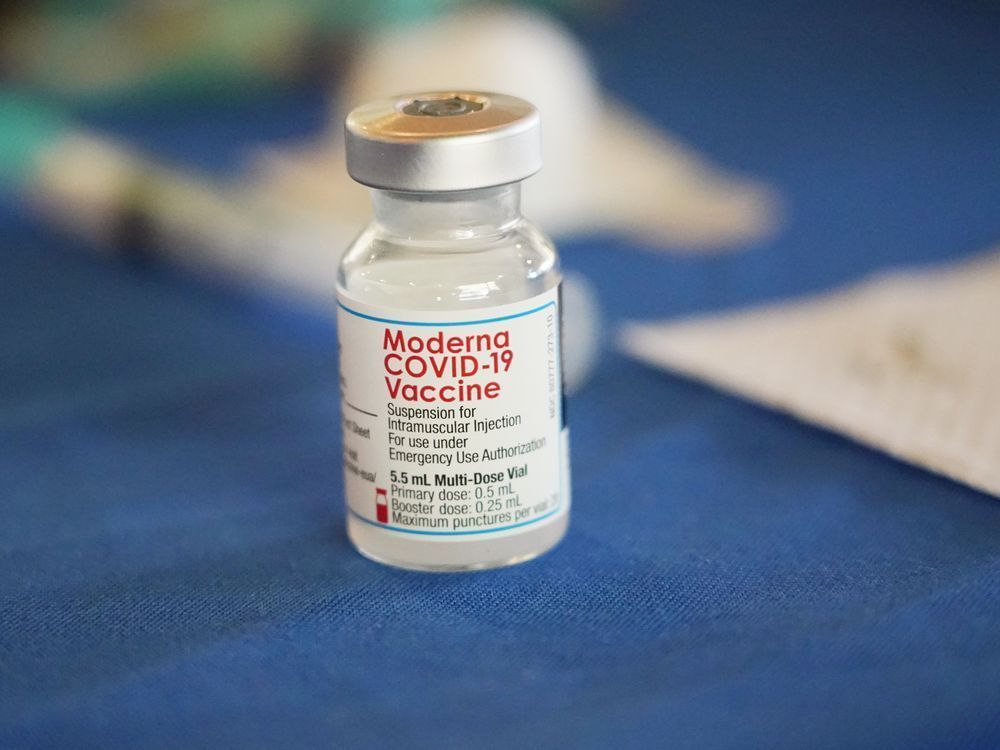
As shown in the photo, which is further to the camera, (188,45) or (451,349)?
(188,45)

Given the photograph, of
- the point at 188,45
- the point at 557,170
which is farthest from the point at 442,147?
the point at 188,45

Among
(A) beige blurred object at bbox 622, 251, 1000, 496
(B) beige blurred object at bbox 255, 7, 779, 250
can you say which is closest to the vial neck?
(A) beige blurred object at bbox 622, 251, 1000, 496

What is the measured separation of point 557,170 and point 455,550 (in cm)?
52

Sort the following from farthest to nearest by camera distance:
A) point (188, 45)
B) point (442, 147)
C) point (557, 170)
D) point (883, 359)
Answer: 1. point (188, 45)
2. point (557, 170)
3. point (883, 359)
4. point (442, 147)

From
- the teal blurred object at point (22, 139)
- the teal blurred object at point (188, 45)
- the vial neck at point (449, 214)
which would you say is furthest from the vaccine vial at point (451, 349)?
the teal blurred object at point (188, 45)

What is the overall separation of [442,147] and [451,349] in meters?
0.08

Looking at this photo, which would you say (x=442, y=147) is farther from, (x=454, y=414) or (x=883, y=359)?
(x=883, y=359)

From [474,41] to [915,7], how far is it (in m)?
0.71

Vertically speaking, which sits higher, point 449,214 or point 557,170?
point 449,214

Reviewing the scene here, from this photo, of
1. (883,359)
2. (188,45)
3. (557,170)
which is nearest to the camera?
(883,359)

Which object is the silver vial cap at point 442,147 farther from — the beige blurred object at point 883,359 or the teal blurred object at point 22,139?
the teal blurred object at point 22,139

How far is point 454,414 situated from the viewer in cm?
58

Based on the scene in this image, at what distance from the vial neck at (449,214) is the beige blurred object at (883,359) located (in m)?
0.24

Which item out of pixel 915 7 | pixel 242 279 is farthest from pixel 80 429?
pixel 915 7
